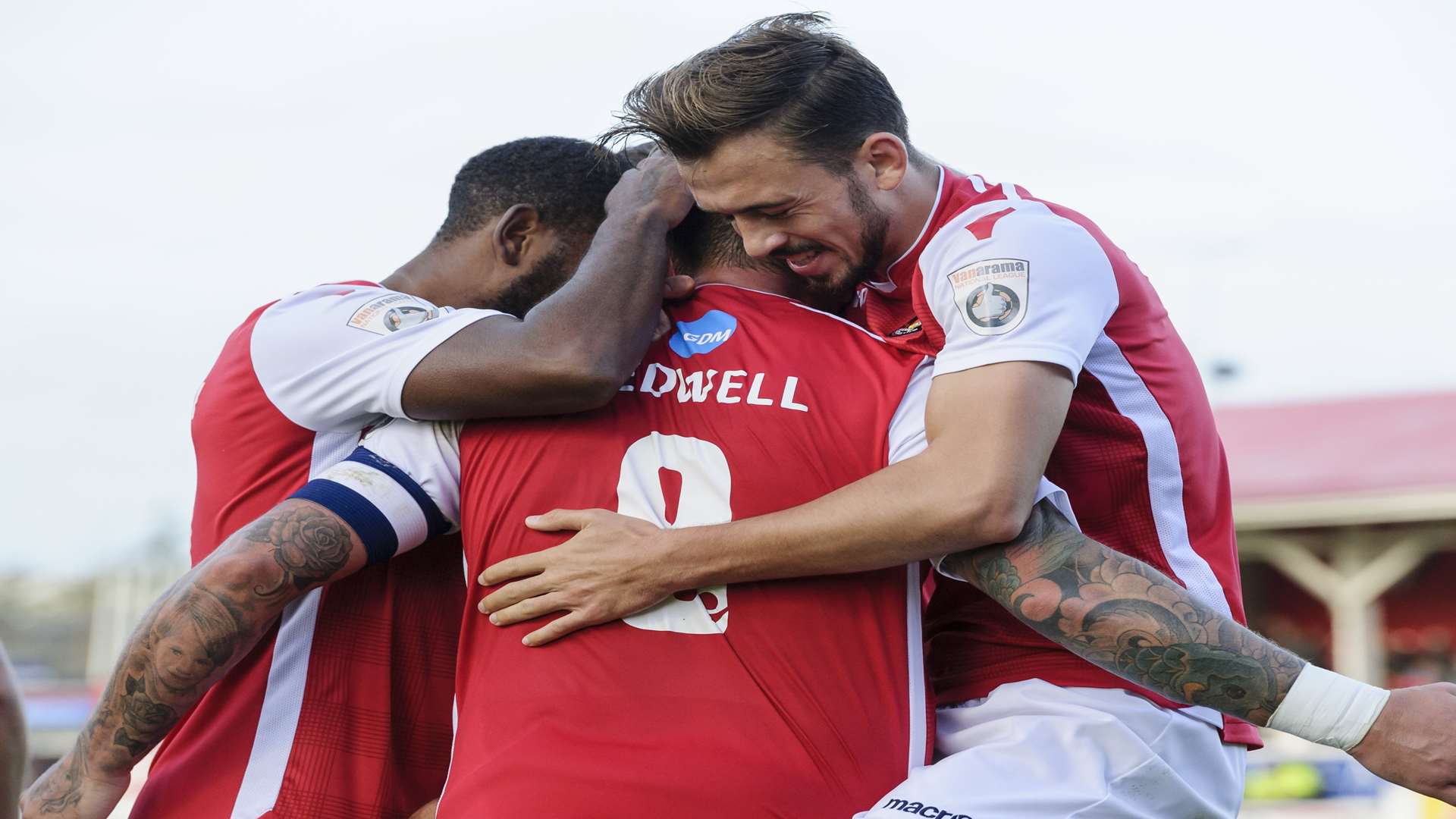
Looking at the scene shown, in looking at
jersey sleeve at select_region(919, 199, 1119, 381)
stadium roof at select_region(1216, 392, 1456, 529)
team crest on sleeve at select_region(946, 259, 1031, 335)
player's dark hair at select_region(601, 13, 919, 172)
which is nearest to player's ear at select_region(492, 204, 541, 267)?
player's dark hair at select_region(601, 13, 919, 172)

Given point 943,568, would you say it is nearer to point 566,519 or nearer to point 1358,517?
point 566,519

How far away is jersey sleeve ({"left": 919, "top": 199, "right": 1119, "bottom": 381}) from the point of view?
257 cm

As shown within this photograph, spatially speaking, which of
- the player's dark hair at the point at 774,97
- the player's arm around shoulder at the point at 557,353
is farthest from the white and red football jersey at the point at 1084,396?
the player's arm around shoulder at the point at 557,353

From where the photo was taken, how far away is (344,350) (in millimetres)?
2984

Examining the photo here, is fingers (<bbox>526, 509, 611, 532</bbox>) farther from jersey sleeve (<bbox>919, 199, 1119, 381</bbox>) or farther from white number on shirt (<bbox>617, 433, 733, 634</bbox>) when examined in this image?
jersey sleeve (<bbox>919, 199, 1119, 381</bbox>)

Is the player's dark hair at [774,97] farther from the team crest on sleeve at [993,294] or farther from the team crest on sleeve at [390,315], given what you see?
the team crest on sleeve at [390,315]

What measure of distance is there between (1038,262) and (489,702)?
133cm

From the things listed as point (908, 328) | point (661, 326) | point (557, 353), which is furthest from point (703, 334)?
point (908, 328)

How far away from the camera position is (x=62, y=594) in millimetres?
49188

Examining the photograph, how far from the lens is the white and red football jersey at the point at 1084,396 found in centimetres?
262

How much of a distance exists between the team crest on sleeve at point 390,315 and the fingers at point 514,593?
661mm

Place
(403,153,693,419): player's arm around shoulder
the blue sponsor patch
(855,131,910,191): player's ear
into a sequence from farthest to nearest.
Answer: (855,131,910,191): player's ear → the blue sponsor patch → (403,153,693,419): player's arm around shoulder

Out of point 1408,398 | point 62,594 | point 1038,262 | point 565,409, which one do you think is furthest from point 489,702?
point 62,594

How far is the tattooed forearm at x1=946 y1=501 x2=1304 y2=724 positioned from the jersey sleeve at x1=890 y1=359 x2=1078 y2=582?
79 millimetres
